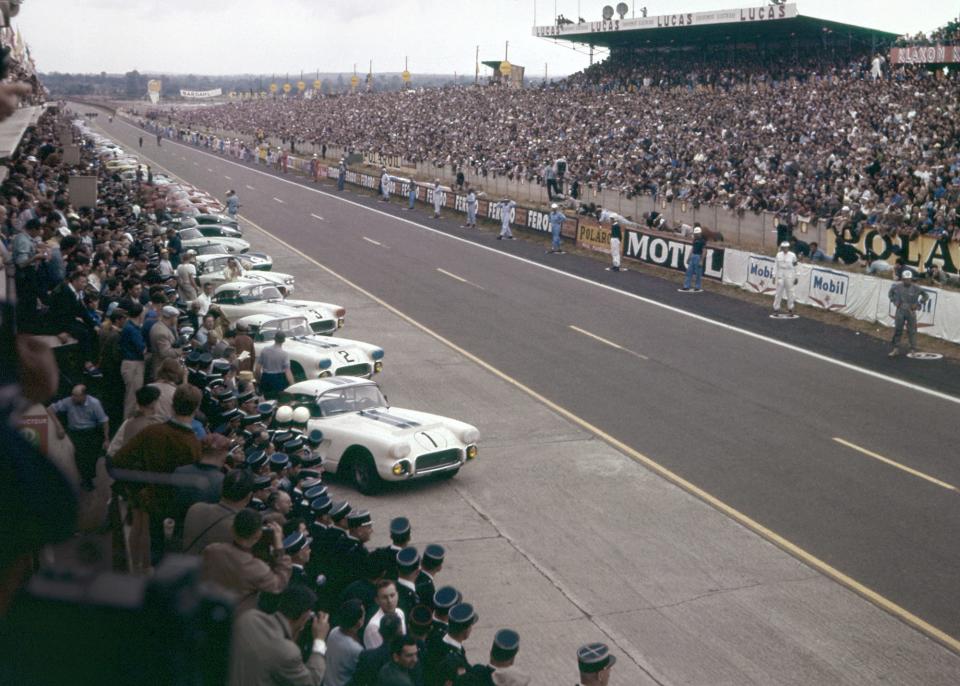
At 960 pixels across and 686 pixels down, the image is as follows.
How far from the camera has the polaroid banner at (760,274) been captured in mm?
25812

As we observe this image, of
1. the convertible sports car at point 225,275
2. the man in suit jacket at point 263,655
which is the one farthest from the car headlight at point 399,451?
the convertible sports car at point 225,275

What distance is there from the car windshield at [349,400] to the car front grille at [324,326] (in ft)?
19.6

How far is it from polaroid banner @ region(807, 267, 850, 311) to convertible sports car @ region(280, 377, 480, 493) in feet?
45.4

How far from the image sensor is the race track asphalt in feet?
36.5

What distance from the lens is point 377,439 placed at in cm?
1173

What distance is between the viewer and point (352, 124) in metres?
83.0

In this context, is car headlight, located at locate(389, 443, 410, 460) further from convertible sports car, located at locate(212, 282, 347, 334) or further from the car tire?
convertible sports car, located at locate(212, 282, 347, 334)

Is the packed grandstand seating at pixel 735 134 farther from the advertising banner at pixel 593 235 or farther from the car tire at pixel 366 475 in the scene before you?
the car tire at pixel 366 475

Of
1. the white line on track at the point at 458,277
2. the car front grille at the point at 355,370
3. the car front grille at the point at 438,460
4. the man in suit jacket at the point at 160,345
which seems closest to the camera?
the man in suit jacket at the point at 160,345

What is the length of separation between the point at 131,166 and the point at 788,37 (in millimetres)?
34375

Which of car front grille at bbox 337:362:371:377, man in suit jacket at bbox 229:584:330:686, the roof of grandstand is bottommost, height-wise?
car front grille at bbox 337:362:371:377

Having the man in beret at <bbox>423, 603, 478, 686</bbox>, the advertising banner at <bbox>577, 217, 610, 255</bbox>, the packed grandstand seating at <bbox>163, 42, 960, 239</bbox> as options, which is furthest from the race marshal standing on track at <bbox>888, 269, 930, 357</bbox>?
the man in beret at <bbox>423, 603, 478, 686</bbox>

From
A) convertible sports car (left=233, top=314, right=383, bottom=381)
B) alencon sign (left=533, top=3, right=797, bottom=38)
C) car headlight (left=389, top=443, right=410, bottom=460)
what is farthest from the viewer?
alencon sign (left=533, top=3, right=797, bottom=38)

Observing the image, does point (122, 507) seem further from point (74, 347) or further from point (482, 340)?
point (482, 340)
